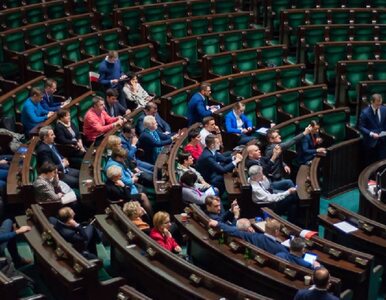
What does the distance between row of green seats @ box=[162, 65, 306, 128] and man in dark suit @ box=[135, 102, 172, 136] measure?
0.25m

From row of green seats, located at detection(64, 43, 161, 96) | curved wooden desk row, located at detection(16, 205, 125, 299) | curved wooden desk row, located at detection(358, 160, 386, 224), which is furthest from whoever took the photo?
row of green seats, located at detection(64, 43, 161, 96)

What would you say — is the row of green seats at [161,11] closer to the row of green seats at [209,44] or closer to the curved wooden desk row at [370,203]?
the row of green seats at [209,44]

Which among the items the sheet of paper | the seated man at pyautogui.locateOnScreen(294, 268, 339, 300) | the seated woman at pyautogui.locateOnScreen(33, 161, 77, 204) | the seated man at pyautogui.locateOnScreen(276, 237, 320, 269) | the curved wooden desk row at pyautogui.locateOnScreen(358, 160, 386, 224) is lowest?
the curved wooden desk row at pyautogui.locateOnScreen(358, 160, 386, 224)

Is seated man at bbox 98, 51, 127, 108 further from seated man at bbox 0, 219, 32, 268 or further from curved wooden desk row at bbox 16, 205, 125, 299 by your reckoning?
curved wooden desk row at bbox 16, 205, 125, 299

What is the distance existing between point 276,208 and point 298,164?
562 mm

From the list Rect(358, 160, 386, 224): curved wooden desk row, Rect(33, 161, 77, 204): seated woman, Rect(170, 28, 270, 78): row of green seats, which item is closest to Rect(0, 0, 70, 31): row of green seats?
Rect(170, 28, 270, 78): row of green seats

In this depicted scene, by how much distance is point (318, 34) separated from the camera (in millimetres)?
A: 5465

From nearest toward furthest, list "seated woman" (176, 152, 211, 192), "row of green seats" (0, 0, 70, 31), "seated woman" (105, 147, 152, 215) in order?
"seated woman" (105, 147, 152, 215) < "seated woman" (176, 152, 211, 192) < "row of green seats" (0, 0, 70, 31)

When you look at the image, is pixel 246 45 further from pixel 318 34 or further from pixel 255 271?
pixel 255 271

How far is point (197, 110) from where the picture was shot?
438cm

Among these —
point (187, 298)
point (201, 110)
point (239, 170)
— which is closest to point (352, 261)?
point (187, 298)

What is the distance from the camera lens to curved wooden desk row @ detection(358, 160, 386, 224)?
3.50 metres

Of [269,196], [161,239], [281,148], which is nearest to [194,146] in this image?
[281,148]

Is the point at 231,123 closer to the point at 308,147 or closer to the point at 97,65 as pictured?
the point at 308,147
